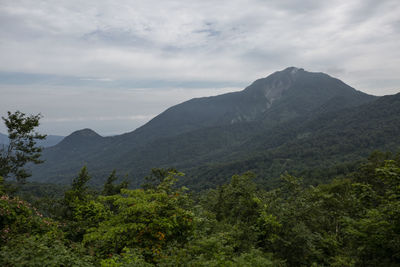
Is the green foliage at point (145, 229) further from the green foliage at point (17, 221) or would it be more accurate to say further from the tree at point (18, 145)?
the tree at point (18, 145)

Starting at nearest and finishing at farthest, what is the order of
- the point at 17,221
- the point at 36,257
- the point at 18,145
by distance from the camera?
the point at 36,257 → the point at 17,221 → the point at 18,145

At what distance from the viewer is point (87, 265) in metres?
5.45

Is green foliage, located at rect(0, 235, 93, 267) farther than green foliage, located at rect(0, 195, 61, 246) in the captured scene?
No

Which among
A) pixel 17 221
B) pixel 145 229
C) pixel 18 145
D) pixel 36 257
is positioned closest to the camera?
pixel 36 257

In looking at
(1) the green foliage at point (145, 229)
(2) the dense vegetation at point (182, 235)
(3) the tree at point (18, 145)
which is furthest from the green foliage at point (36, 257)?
(3) the tree at point (18, 145)


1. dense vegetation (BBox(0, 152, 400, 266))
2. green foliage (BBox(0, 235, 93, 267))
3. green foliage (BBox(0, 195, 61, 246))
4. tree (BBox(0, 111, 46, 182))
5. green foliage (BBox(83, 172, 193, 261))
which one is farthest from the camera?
tree (BBox(0, 111, 46, 182))

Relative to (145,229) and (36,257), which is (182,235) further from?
(36,257)

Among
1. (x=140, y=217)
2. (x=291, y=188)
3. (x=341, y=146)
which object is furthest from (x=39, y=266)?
(x=341, y=146)

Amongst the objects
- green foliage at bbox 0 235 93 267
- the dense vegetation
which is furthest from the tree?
green foliage at bbox 0 235 93 267

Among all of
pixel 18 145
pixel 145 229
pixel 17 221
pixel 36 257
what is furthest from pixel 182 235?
pixel 18 145

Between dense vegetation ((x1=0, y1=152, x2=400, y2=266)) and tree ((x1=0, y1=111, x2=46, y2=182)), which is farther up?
tree ((x1=0, y1=111, x2=46, y2=182))

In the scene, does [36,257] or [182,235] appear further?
[182,235]

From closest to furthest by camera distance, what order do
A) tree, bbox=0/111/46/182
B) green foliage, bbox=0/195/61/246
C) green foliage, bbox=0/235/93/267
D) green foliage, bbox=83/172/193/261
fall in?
green foliage, bbox=0/235/93/267 → green foliage, bbox=83/172/193/261 → green foliage, bbox=0/195/61/246 → tree, bbox=0/111/46/182

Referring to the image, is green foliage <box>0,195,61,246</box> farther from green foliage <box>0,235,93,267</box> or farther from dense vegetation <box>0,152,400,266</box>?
green foliage <box>0,235,93,267</box>
